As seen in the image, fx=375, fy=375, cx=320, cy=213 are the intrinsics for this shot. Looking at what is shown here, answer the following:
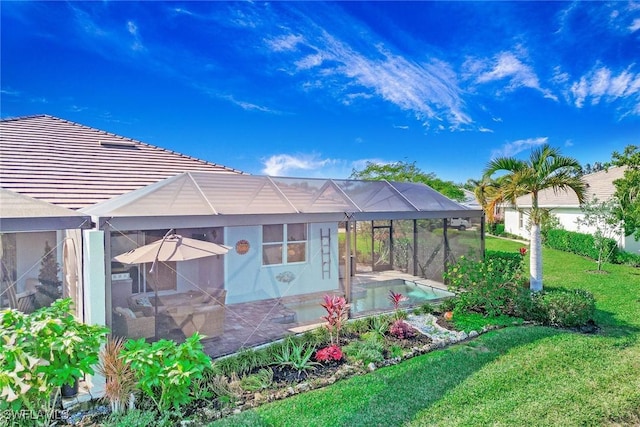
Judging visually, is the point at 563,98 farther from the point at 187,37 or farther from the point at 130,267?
the point at 130,267

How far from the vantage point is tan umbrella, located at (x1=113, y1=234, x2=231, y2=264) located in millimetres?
7551

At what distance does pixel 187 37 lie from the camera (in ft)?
48.5

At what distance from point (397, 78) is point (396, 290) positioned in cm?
1320

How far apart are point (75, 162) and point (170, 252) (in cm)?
590

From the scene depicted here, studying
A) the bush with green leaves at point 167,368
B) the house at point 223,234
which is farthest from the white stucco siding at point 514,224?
the bush with green leaves at point 167,368

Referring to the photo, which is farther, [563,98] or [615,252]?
[563,98]

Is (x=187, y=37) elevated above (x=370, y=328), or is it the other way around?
(x=187, y=37)

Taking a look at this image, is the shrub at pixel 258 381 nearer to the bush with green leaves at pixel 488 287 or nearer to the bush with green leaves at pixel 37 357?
the bush with green leaves at pixel 37 357

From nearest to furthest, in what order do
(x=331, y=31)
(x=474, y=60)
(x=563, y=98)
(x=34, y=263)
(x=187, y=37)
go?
(x=34, y=263) → (x=187, y=37) → (x=331, y=31) → (x=474, y=60) → (x=563, y=98)

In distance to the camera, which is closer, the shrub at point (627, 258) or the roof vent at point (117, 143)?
the roof vent at point (117, 143)

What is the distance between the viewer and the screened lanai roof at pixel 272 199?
776cm

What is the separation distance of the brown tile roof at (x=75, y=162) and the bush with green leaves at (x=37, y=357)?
381 cm

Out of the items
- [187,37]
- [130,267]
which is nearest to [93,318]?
[130,267]

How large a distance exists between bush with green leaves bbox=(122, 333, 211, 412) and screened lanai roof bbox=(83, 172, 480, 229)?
259 centimetres
